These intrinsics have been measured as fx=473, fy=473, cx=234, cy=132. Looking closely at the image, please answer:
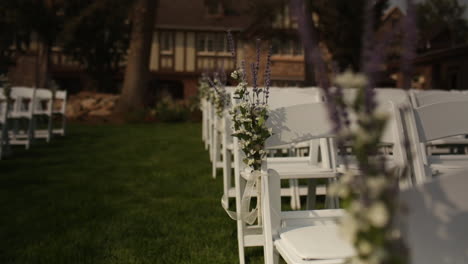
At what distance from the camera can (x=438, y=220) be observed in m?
0.91

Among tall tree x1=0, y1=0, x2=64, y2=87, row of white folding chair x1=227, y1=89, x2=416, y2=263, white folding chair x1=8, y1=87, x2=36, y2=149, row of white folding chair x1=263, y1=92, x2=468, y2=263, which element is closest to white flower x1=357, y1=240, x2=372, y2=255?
row of white folding chair x1=263, y1=92, x2=468, y2=263

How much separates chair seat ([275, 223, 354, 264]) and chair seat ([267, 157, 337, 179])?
2.82ft

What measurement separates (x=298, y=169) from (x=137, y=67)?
14.8 m

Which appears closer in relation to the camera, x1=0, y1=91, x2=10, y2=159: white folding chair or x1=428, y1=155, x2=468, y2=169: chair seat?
x1=428, y1=155, x2=468, y2=169: chair seat

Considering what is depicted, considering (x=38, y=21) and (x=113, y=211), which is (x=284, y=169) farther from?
(x=38, y=21)

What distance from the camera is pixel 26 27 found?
22.1m

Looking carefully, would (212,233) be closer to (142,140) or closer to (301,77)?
(142,140)

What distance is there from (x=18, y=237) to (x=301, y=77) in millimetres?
24880

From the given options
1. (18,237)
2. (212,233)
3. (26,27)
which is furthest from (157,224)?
(26,27)

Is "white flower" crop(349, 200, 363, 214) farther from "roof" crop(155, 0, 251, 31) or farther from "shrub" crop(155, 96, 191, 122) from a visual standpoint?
A: "roof" crop(155, 0, 251, 31)

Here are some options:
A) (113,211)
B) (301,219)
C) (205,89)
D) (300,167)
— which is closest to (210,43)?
(205,89)

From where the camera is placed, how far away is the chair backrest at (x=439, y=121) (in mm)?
1948

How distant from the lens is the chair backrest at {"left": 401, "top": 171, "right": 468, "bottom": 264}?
882mm

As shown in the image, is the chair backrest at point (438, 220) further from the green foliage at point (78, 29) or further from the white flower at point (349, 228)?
the green foliage at point (78, 29)
